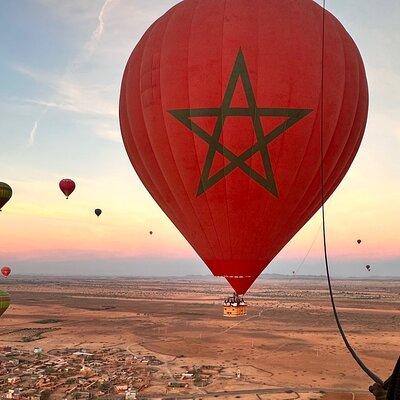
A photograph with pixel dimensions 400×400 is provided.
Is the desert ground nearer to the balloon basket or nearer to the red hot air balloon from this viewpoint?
the balloon basket

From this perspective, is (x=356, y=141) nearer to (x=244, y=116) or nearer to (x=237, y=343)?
(x=244, y=116)

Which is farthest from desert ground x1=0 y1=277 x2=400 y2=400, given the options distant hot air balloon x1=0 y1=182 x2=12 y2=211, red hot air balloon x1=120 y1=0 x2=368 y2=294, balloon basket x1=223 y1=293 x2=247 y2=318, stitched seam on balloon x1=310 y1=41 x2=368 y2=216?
red hot air balloon x1=120 y1=0 x2=368 y2=294

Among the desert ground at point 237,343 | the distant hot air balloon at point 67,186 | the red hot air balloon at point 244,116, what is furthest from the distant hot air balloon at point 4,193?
the red hot air balloon at point 244,116

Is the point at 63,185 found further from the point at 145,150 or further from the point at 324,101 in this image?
the point at 324,101

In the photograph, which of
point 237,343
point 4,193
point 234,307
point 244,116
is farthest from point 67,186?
point 244,116

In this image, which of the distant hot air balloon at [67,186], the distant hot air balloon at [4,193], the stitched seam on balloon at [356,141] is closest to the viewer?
the stitched seam on balloon at [356,141]

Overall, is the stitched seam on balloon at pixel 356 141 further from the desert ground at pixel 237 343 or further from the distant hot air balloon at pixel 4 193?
the distant hot air balloon at pixel 4 193
